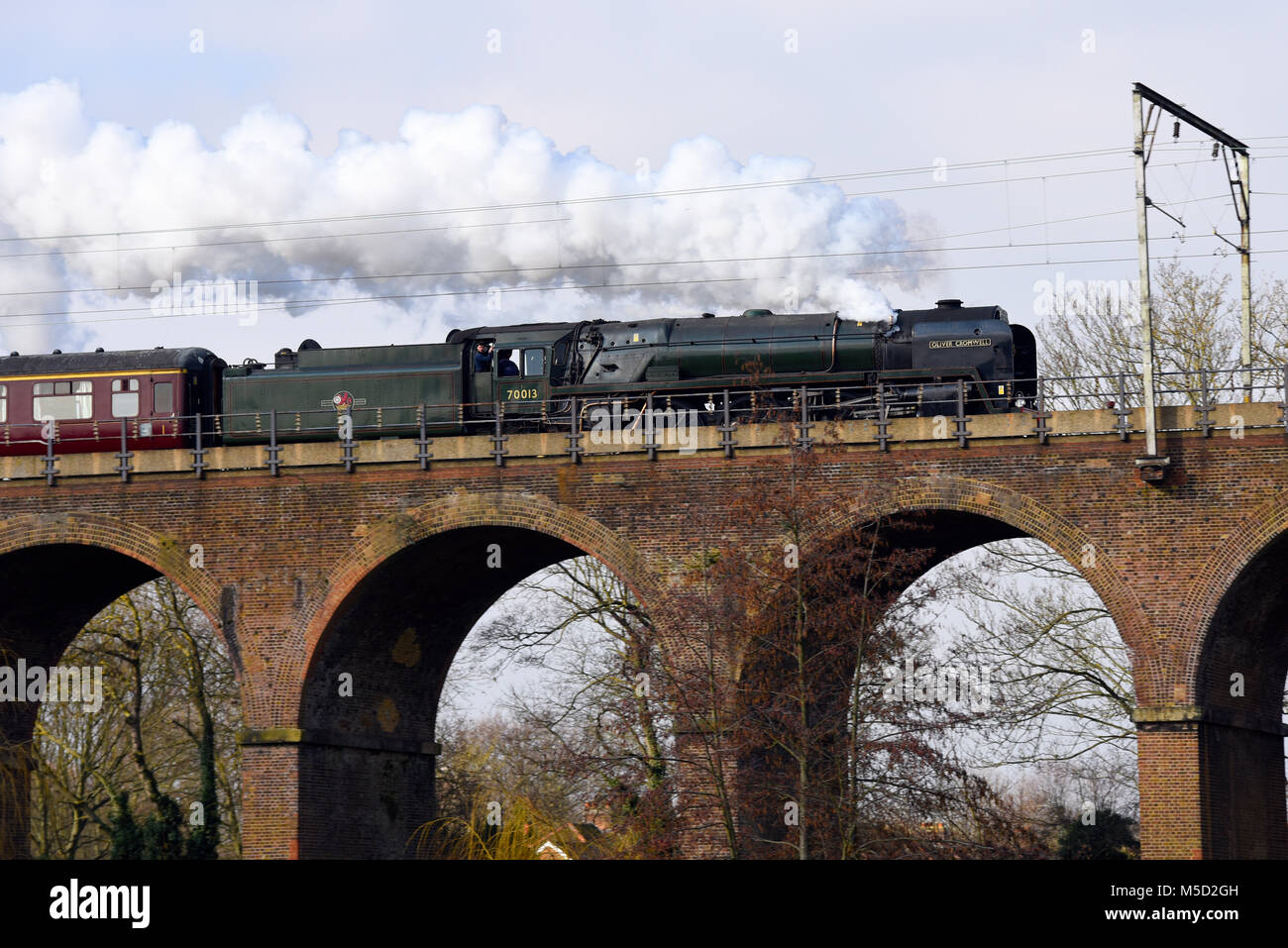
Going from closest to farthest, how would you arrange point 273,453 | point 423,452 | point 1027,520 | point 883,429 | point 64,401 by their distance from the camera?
point 1027,520
point 883,429
point 423,452
point 273,453
point 64,401

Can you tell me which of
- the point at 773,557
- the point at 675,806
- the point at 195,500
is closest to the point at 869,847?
the point at 675,806

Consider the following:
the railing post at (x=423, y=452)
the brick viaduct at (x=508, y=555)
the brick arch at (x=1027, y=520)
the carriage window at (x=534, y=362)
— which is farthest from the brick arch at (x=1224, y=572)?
the carriage window at (x=534, y=362)

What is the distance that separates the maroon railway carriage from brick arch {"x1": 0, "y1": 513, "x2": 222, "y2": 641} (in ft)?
9.42

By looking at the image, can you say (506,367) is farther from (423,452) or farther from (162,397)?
(162,397)

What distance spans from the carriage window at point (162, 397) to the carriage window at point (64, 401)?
4.18 ft

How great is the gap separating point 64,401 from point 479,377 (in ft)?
28.1

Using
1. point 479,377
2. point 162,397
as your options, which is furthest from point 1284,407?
point 162,397

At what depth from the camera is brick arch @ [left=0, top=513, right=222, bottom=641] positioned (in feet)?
110

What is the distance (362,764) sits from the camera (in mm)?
34719

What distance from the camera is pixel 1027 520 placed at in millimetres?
30000

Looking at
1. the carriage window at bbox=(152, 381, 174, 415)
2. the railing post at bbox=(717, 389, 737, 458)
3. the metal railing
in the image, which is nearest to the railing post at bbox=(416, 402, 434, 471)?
the metal railing

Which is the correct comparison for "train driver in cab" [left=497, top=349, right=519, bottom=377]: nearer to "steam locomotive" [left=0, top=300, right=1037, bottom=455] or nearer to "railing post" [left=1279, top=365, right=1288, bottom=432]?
"steam locomotive" [left=0, top=300, right=1037, bottom=455]
